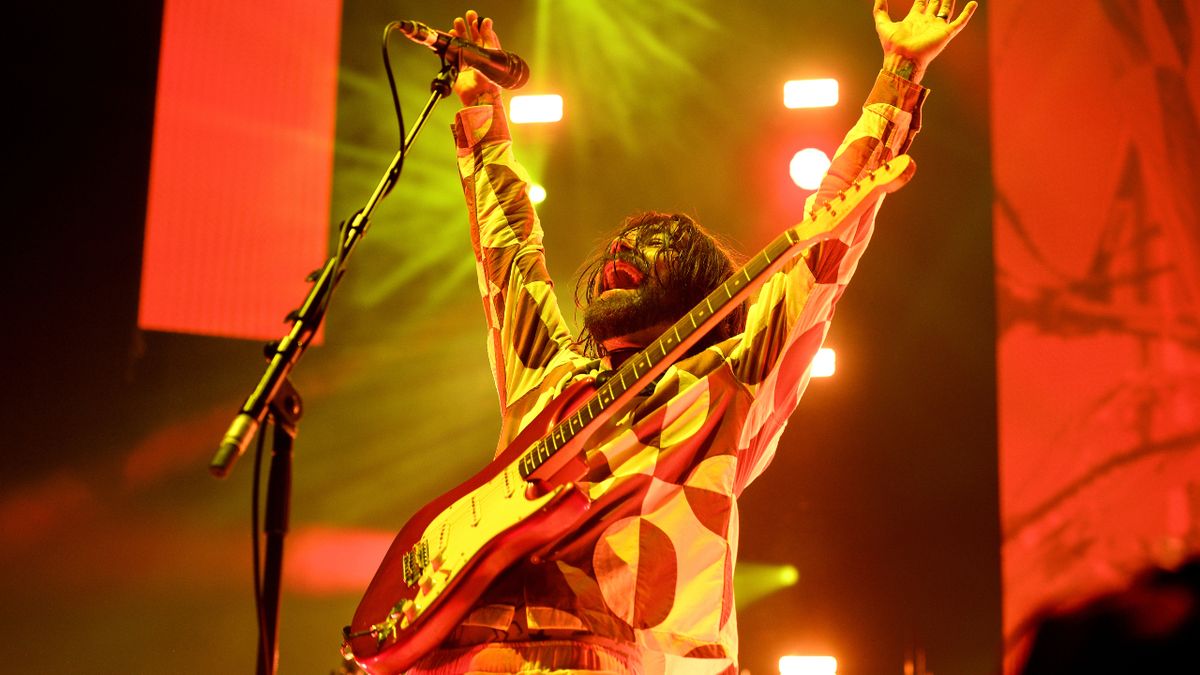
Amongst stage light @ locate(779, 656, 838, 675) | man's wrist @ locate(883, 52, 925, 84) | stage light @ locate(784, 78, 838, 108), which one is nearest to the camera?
man's wrist @ locate(883, 52, 925, 84)

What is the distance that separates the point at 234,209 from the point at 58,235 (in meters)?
0.58

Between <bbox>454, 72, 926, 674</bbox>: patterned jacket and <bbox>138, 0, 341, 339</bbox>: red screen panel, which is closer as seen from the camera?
<bbox>454, 72, 926, 674</bbox>: patterned jacket

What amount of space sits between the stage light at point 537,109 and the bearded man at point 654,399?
1100mm

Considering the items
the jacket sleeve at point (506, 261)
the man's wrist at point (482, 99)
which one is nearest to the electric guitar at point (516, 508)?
the jacket sleeve at point (506, 261)

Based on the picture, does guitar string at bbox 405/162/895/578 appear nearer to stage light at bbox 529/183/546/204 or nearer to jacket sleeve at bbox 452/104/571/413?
jacket sleeve at bbox 452/104/571/413

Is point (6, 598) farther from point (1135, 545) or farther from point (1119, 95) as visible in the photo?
point (1119, 95)

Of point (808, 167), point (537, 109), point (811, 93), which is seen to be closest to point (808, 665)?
point (808, 167)

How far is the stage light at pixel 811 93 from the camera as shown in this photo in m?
3.81

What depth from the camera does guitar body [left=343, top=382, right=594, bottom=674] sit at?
2107 millimetres

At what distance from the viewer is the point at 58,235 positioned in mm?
3930

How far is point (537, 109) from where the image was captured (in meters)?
4.07

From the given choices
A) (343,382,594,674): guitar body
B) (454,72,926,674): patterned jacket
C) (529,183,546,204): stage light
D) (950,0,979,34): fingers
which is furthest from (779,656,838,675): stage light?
(950,0,979,34): fingers

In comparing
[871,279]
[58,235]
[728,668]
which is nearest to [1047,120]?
[871,279]

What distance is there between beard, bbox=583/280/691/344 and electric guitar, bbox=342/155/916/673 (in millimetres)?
354
